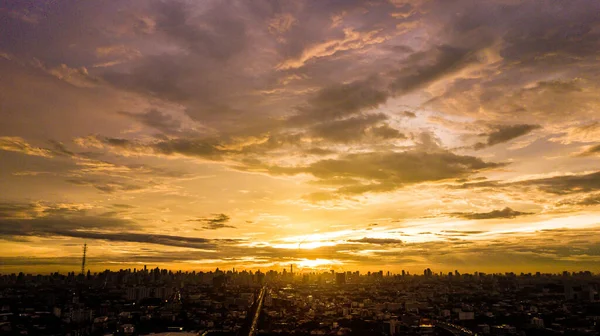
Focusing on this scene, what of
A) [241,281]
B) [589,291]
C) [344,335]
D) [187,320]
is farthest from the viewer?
[241,281]

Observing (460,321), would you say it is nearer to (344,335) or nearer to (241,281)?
(344,335)

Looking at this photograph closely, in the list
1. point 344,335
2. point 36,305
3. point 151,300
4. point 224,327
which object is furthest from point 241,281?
point 344,335

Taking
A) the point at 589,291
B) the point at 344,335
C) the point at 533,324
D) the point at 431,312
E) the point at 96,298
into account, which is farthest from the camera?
the point at 589,291

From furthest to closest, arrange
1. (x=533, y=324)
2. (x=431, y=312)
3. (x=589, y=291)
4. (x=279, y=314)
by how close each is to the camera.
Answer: (x=589, y=291) < (x=431, y=312) < (x=279, y=314) < (x=533, y=324)

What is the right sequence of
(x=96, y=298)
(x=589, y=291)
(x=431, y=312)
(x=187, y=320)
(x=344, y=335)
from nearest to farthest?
1. (x=344, y=335)
2. (x=187, y=320)
3. (x=431, y=312)
4. (x=96, y=298)
5. (x=589, y=291)

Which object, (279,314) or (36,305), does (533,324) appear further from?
(36,305)

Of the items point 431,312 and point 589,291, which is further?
point 589,291

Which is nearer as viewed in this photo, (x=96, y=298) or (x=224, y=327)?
(x=224, y=327)

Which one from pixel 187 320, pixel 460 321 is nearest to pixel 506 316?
pixel 460 321
